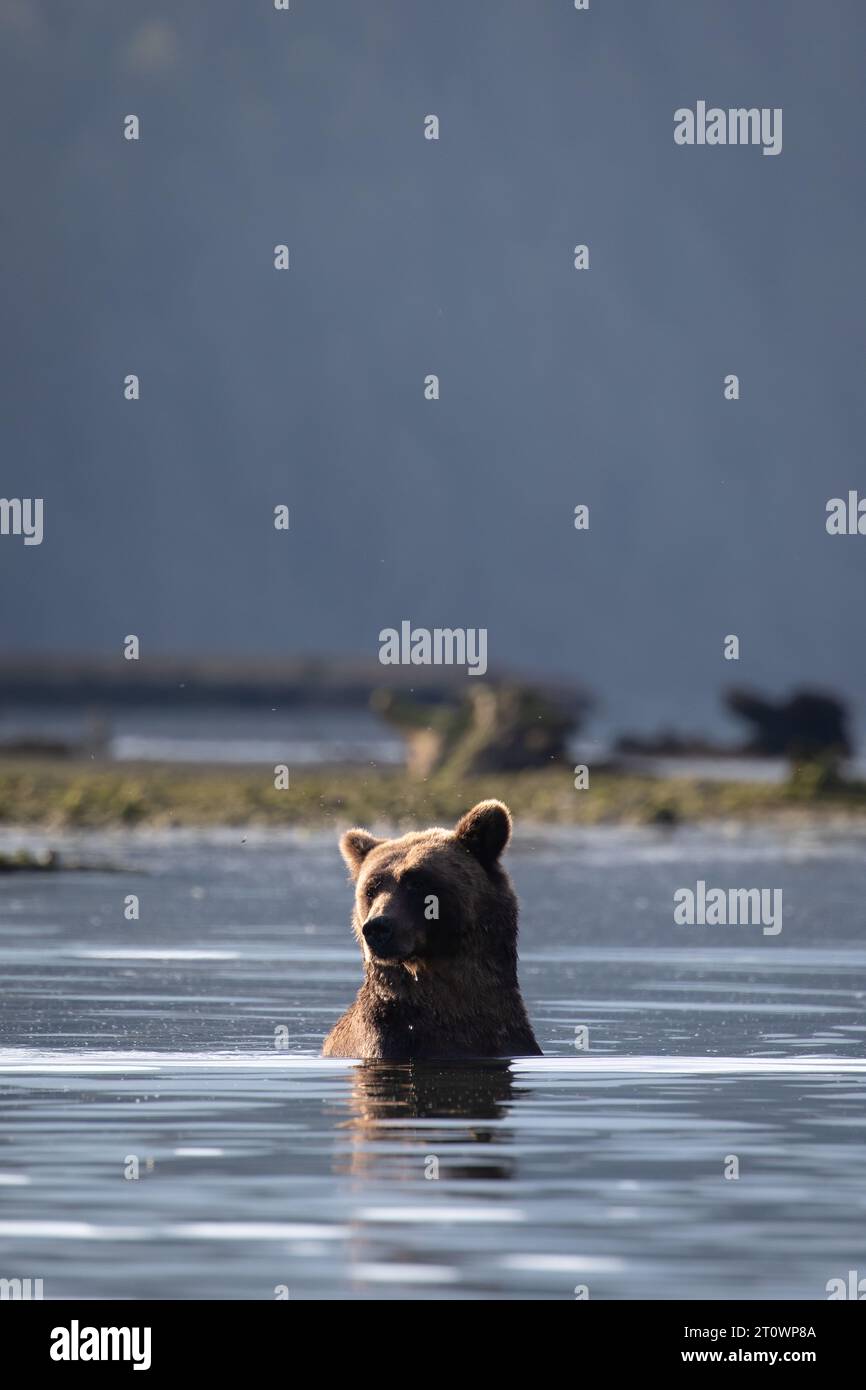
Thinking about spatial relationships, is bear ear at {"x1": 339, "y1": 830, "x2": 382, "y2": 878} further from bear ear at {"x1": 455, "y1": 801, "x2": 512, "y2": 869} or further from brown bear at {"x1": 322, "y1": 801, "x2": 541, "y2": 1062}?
bear ear at {"x1": 455, "y1": 801, "x2": 512, "y2": 869}

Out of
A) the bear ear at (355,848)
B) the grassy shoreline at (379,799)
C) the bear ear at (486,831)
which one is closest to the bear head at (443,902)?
the bear ear at (486,831)

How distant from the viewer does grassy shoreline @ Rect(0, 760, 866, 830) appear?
152 ft

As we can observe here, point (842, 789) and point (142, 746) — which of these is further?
point (142, 746)

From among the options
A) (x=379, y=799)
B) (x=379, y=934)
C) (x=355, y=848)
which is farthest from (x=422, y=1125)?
(x=379, y=799)

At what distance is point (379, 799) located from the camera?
46594mm

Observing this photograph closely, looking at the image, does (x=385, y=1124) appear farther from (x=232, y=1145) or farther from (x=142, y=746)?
(x=142, y=746)

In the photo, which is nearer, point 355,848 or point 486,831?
point 486,831

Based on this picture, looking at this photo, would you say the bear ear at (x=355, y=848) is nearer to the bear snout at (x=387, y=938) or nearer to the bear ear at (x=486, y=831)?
the bear ear at (x=486, y=831)

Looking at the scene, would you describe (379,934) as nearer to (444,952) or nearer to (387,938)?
(387,938)

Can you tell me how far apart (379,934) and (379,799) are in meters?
30.3

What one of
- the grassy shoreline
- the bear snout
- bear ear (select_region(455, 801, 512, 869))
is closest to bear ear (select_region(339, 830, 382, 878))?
bear ear (select_region(455, 801, 512, 869))
